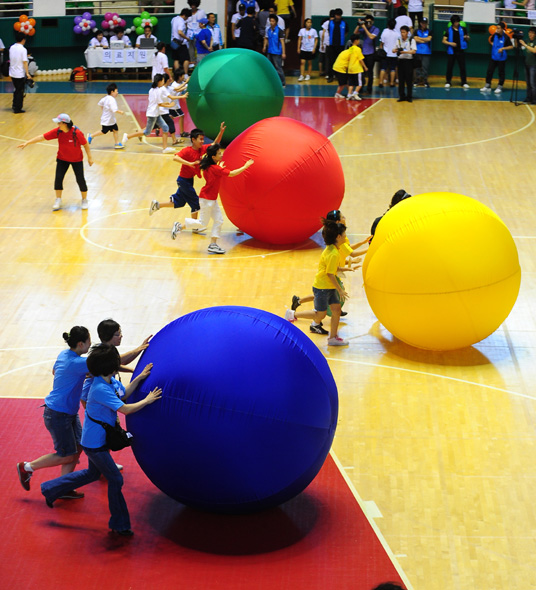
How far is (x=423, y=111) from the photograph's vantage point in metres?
22.8

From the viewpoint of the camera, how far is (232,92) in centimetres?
1814

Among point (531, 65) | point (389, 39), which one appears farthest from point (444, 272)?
point (389, 39)

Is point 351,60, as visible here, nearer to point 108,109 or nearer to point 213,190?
point 108,109

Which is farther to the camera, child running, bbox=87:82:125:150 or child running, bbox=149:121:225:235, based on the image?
child running, bbox=87:82:125:150

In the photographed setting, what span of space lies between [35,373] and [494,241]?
4976mm

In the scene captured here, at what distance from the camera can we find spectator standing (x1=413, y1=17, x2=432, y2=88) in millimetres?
25438

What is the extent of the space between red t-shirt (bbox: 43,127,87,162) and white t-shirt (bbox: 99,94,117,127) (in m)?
3.75

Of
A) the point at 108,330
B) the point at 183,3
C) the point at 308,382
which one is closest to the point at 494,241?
the point at 308,382

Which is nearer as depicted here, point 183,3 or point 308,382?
point 308,382

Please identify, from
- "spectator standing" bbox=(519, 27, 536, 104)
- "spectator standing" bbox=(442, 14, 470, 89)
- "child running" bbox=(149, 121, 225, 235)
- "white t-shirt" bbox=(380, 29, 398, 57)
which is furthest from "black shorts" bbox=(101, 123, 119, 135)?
"spectator standing" bbox=(442, 14, 470, 89)

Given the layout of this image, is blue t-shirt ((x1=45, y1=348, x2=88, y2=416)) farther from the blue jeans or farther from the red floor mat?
the red floor mat

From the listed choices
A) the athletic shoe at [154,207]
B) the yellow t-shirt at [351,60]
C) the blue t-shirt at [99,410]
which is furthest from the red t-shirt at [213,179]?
the yellow t-shirt at [351,60]

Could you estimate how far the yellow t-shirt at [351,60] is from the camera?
24188 mm

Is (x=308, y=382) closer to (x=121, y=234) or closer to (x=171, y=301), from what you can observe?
(x=171, y=301)
